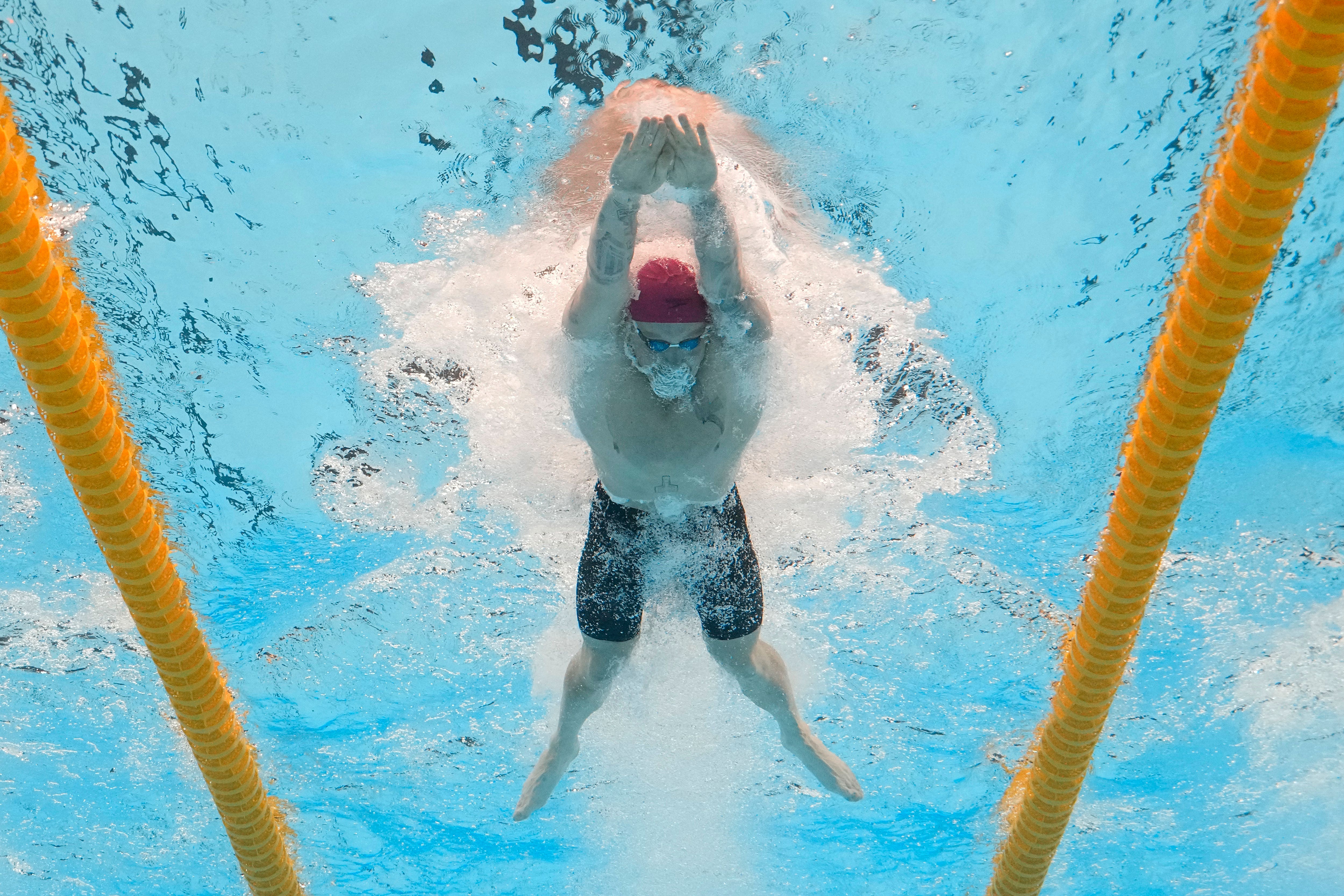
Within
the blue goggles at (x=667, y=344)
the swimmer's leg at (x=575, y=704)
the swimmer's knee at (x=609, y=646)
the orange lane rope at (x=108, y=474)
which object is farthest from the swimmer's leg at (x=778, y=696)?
the orange lane rope at (x=108, y=474)

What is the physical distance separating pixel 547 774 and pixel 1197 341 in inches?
155

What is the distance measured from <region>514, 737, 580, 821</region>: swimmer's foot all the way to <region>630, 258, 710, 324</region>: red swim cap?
2671 millimetres

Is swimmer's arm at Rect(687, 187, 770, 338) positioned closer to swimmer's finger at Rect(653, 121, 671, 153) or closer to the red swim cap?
the red swim cap

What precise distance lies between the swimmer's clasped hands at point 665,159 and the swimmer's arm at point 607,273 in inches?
2.7

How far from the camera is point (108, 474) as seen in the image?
2629 millimetres

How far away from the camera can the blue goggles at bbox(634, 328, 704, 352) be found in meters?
3.29

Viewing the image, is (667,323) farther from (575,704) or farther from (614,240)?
(575,704)

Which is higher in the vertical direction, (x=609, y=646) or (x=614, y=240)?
(x=614, y=240)

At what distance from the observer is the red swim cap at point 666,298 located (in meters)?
3.20

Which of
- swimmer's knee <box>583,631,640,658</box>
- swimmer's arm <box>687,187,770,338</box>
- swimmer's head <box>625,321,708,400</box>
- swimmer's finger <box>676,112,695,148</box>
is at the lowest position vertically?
swimmer's knee <box>583,631,640,658</box>

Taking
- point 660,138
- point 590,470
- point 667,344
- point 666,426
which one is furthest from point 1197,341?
point 590,470

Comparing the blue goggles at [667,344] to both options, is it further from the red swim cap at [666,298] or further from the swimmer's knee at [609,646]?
the swimmer's knee at [609,646]

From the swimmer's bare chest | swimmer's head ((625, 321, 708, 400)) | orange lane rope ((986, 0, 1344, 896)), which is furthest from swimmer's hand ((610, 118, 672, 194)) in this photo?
orange lane rope ((986, 0, 1344, 896))

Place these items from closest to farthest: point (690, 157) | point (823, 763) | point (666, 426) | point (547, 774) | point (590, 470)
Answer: point (690, 157), point (666, 426), point (823, 763), point (547, 774), point (590, 470)
